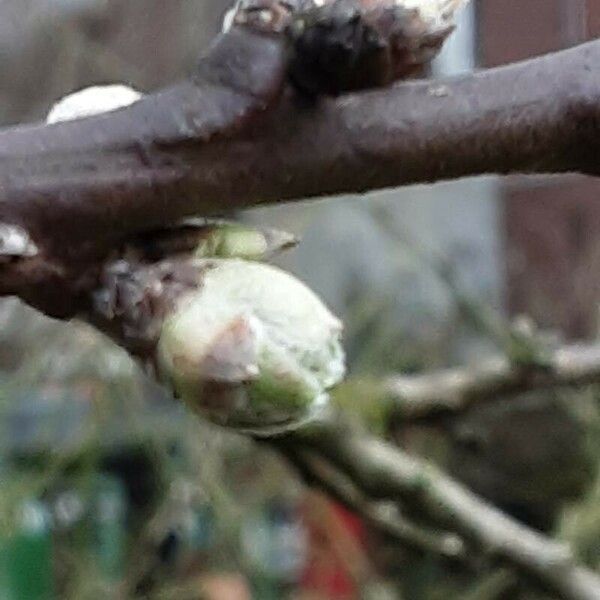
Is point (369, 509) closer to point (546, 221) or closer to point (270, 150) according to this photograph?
point (270, 150)

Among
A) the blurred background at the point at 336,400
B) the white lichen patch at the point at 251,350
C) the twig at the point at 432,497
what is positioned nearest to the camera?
the white lichen patch at the point at 251,350

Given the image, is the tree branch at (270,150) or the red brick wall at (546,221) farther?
the red brick wall at (546,221)

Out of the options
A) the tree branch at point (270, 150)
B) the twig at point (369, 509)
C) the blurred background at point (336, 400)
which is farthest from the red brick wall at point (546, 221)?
the tree branch at point (270, 150)

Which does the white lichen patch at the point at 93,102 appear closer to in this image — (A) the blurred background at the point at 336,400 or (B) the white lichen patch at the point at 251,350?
(B) the white lichen patch at the point at 251,350

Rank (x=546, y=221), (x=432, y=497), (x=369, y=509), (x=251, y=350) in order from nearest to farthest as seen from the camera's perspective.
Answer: (x=251, y=350) → (x=432, y=497) → (x=369, y=509) → (x=546, y=221)

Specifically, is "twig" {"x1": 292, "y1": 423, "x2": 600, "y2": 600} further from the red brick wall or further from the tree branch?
the red brick wall

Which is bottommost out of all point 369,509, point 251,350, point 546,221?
point 546,221

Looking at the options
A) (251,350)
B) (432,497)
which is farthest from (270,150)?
(432,497)

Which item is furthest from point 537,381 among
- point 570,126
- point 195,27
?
point 195,27
